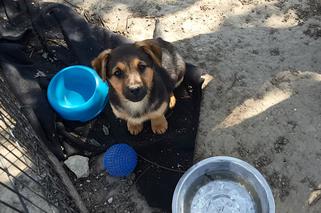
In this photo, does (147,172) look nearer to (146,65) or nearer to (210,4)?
(146,65)

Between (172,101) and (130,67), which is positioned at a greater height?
(130,67)

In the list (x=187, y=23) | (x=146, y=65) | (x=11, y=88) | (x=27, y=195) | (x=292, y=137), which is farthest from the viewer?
(x=187, y=23)

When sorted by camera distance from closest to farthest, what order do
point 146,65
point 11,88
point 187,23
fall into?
point 146,65, point 11,88, point 187,23

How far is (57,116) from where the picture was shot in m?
4.73

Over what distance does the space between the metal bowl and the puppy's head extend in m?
0.88

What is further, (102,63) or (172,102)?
(172,102)

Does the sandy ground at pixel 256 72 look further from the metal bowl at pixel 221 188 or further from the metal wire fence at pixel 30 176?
the metal wire fence at pixel 30 176

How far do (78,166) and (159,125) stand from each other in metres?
0.95

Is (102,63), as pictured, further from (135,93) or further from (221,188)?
(221,188)

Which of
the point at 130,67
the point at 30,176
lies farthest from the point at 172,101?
the point at 30,176

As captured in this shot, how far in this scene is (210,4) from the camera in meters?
5.61

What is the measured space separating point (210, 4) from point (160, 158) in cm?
225

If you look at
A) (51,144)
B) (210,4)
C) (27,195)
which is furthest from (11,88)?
(210,4)

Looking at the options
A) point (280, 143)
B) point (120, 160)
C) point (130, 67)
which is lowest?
point (280, 143)
